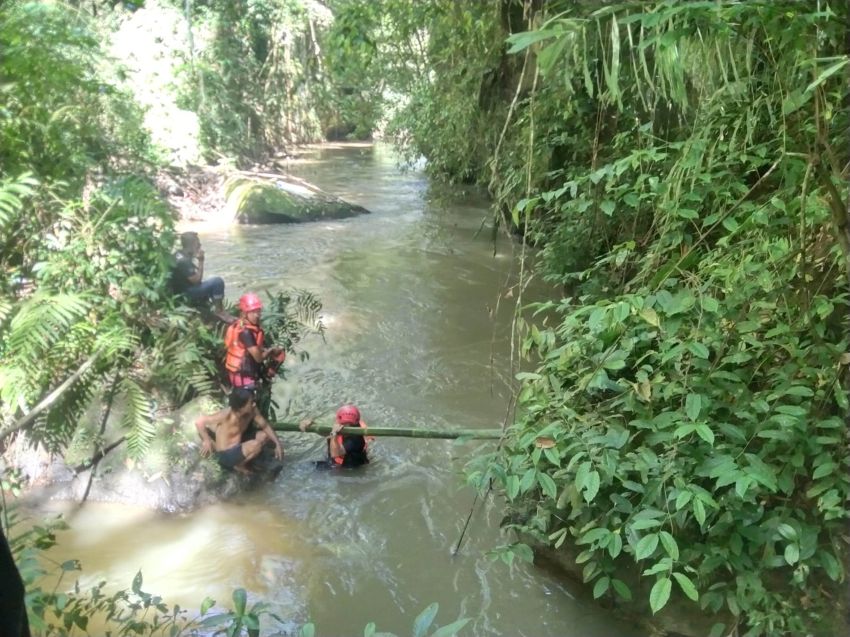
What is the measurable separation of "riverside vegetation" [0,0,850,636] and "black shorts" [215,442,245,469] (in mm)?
582

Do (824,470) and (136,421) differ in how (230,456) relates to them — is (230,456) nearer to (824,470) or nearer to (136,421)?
(136,421)

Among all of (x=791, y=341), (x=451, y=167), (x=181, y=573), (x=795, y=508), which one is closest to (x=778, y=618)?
(x=795, y=508)

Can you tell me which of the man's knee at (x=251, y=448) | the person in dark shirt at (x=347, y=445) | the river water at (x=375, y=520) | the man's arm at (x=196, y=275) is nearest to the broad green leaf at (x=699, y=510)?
the river water at (x=375, y=520)

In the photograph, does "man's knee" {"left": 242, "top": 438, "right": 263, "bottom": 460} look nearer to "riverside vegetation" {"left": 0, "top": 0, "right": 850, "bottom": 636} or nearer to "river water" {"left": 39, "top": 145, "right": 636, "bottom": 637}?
"river water" {"left": 39, "top": 145, "right": 636, "bottom": 637}

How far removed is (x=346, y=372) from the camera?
7.16 m

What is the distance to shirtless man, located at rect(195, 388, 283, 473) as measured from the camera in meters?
4.90

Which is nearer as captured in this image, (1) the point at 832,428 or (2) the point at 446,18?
(1) the point at 832,428

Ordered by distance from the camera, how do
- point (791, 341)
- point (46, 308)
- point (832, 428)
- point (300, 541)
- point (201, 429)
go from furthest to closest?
point (201, 429) → point (300, 541) → point (46, 308) → point (791, 341) → point (832, 428)

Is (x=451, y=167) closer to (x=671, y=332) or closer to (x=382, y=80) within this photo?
(x=382, y=80)

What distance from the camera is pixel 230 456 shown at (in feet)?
16.0

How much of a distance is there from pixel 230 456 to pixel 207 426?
0.94 feet

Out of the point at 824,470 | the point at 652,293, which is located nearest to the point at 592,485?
the point at 824,470

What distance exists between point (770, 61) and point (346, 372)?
5136 mm

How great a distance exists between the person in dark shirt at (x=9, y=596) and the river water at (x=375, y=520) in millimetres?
2349
